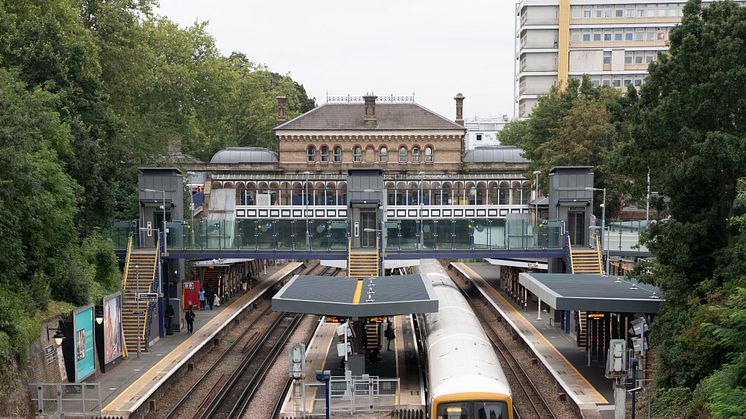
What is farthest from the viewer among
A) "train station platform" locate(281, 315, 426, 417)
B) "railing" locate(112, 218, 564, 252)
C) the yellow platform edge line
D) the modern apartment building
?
the modern apartment building

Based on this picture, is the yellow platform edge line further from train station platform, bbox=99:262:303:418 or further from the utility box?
the utility box

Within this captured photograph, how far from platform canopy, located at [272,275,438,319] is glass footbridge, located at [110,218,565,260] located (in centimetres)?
907

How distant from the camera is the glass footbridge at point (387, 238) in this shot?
4169cm

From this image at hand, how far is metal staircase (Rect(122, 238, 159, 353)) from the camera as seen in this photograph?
35.3 metres

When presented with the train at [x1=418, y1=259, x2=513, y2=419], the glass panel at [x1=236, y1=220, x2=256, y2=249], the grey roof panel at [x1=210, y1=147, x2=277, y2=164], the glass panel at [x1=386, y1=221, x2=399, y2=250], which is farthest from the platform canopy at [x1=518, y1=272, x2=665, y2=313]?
the grey roof panel at [x1=210, y1=147, x2=277, y2=164]

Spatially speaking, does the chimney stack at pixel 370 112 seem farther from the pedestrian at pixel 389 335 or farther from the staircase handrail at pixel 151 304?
the pedestrian at pixel 389 335

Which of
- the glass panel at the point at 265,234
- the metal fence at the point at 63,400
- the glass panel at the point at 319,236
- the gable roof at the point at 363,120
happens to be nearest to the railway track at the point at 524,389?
the glass panel at the point at 319,236

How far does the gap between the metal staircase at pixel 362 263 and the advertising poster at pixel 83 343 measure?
571 inches

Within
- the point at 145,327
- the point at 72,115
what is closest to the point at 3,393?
the point at 145,327

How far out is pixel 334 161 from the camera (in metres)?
81.6

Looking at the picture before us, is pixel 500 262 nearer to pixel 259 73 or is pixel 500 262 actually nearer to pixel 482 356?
pixel 482 356

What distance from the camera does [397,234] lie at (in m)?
42.3

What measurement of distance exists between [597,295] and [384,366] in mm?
8539

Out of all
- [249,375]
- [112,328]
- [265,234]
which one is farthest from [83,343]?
[265,234]
